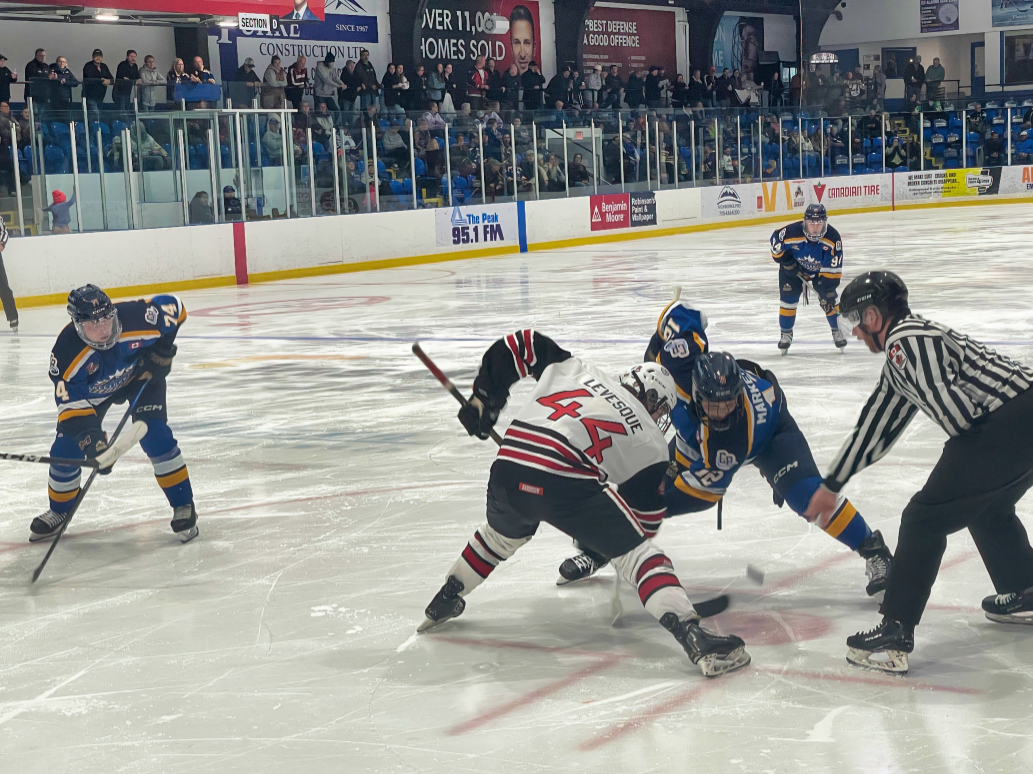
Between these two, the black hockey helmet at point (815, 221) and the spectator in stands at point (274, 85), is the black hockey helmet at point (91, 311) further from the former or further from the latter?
the spectator in stands at point (274, 85)

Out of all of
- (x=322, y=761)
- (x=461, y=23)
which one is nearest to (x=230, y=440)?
(x=322, y=761)

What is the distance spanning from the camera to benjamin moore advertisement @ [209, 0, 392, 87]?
21562 millimetres

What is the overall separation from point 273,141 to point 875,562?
14.0m

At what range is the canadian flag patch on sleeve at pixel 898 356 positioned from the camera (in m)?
3.24

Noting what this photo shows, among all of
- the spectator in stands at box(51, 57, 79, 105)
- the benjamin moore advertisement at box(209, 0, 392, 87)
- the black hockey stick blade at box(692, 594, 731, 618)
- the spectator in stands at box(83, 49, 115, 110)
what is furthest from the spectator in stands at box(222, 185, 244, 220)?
the black hockey stick blade at box(692, 594, 731, 618)

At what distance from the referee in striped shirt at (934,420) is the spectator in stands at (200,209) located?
538 inches

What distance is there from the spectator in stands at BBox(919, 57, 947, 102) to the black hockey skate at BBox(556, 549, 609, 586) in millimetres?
30714

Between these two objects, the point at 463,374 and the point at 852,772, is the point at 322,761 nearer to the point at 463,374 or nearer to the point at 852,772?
the point at 852,772

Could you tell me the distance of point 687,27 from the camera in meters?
31.2

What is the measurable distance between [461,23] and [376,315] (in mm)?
14752

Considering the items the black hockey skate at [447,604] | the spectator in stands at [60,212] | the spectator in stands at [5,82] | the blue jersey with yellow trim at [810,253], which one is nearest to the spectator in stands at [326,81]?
the spectator in stands at [5,82]

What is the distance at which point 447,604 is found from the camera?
3.85 meters

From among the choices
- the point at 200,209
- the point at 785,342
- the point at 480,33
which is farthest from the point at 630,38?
the point at 785,342

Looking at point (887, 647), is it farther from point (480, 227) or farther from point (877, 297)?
point (480, 227)
